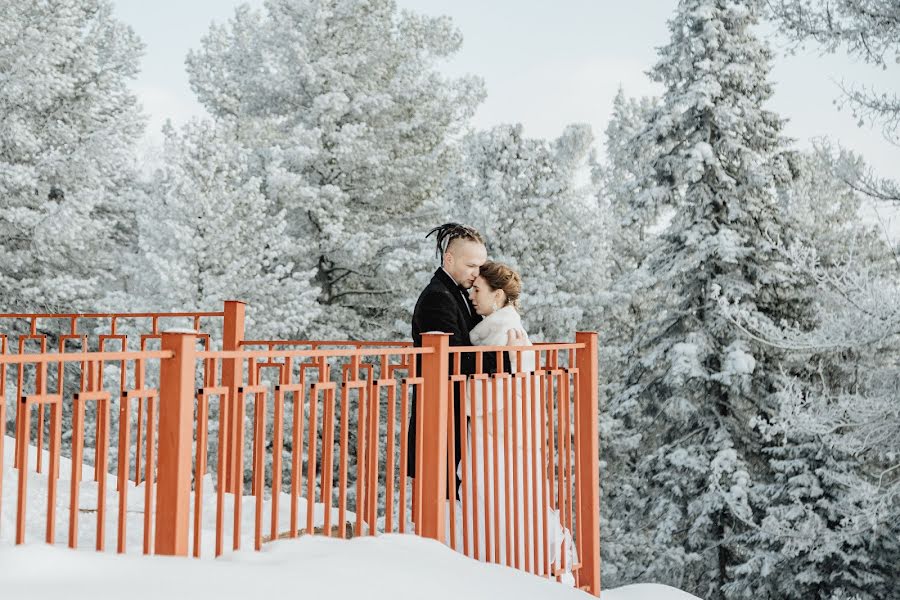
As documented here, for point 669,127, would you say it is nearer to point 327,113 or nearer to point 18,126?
point 327,113

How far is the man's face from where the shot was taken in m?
5.11

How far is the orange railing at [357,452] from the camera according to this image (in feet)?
10.3

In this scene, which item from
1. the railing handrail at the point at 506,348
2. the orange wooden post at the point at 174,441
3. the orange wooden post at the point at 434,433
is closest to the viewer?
the orange wooden post at the point at 174,441

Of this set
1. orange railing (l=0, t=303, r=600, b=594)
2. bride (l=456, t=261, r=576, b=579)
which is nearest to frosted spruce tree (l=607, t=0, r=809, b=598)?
orange railing (l=0, t=303, r=600, b=594)

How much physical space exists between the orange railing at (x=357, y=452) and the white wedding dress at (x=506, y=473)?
11 millimetres

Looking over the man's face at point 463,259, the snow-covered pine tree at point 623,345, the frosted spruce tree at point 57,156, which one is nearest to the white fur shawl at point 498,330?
the man's face at point 463,259

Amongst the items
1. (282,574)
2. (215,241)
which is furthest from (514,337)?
(215,241)

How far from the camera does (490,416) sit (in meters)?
4.91

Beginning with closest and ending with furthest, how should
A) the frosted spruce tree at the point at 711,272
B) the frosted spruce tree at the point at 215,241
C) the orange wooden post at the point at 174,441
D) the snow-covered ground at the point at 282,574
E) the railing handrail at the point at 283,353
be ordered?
1. the snow-covered ground at the point at 282,574
2. the orange wooden post at the point at 174,441
3. the railing handrail at the point at 283,353
4. the frosted spruce tree at the point at 711,272
5. the frosted spruce tree at the point at 215,241

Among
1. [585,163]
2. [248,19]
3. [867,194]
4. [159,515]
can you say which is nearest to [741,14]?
[867,194]

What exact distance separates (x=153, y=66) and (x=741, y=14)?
13.6 metres

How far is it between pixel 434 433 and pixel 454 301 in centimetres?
87

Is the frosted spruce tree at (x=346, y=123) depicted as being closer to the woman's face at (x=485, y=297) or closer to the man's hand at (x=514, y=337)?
the woman's face at (x=485, y=297)

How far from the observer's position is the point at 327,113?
68.7 feet
